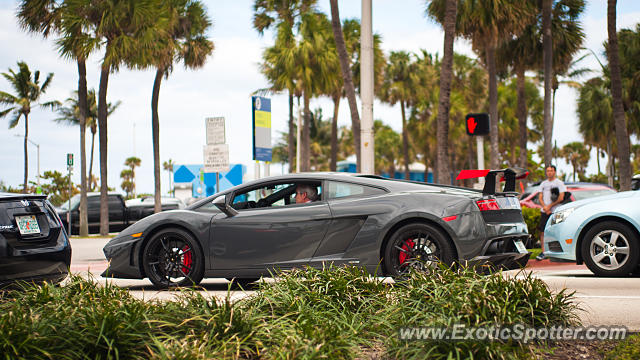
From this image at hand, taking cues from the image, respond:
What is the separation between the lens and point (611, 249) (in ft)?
29.7

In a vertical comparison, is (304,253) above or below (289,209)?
below

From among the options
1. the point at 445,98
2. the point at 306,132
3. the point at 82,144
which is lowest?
the point at 82,144

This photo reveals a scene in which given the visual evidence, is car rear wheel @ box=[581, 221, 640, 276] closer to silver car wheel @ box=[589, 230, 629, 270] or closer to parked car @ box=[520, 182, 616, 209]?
silver car wheel @ box=[589, 230, 629, 270]

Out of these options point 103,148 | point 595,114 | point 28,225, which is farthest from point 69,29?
point 595,114

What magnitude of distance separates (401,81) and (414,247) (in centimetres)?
4140

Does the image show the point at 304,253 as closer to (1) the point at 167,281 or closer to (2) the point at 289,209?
(2) the point at 289,209

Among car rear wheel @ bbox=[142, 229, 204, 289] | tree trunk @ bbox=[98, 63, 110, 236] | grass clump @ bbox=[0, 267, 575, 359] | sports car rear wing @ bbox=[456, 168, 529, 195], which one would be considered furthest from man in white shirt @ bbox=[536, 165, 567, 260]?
tree trunk @ bbox=[98, 63, 110, 236]

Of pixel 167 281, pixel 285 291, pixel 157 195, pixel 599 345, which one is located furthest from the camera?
pixel 157 195

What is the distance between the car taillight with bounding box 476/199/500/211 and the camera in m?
7.26

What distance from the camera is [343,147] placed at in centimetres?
7719

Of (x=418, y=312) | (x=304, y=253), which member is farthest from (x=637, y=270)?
(x=418, y=312)

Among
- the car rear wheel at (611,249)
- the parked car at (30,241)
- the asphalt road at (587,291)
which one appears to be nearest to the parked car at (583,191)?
the asphalt road at (587,291)

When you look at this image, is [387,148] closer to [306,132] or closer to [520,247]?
[306,132]

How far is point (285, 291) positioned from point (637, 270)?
669 cm
